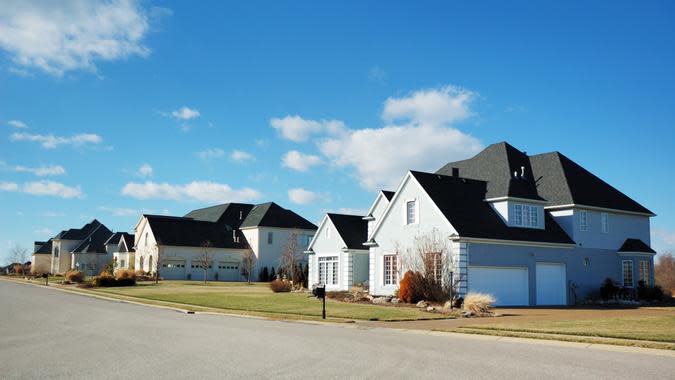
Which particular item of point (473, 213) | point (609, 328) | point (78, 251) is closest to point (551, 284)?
point (473, 213)

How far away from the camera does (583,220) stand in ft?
124

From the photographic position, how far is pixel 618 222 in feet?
131

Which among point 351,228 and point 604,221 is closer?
point 604,221

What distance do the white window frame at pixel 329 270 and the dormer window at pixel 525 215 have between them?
1316cm

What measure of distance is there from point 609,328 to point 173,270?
5308 centimetres

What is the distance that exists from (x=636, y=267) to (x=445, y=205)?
15.0 meters

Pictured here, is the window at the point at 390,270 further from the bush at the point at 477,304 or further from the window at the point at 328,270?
the bush at the point at 477,304

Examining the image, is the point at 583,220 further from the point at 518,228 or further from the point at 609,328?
the point at 609,328

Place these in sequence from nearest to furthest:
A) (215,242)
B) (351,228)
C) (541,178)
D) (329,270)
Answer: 1. (541,178)
2. (329,270)
3. (351,228)
4. (215,242)

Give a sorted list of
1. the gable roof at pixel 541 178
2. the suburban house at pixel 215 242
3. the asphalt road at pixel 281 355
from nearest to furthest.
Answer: the asphalt road at pixel 281 355, the gable roof at pixel 541 178, the suburban house at pixel 215 242

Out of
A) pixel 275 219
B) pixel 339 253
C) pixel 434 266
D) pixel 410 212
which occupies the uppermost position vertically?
pixel 275 219

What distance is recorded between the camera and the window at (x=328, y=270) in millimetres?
43325

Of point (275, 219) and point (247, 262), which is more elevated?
point (275, 219)

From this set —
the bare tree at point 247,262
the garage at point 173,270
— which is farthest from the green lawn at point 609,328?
the garage at point 173,270
